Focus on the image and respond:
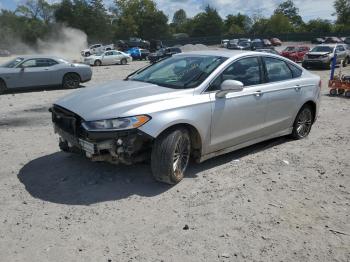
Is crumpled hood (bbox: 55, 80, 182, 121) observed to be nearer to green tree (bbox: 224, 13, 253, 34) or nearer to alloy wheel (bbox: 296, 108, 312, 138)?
alloy wheel (bbox: 296, 108, 312, 138)

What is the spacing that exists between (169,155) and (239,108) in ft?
4.62

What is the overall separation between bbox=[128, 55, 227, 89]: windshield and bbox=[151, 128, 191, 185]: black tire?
0.73 metres

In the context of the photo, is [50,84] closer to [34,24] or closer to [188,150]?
[188,150]

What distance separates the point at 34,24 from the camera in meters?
74.5

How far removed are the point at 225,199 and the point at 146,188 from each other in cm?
99

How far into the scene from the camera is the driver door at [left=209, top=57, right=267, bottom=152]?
17.9 ft

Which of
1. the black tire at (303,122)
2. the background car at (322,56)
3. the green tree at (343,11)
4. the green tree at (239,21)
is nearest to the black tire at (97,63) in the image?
the background car at (322,56)

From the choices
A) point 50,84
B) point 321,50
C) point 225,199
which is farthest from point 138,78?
point 321,50

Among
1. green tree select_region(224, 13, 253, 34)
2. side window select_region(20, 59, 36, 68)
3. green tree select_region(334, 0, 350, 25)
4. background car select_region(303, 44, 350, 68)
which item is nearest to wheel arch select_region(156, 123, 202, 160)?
side window select_region(20, 59, 36, 68)

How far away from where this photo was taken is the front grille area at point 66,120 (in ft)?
16.1

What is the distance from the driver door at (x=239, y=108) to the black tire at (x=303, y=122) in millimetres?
1171

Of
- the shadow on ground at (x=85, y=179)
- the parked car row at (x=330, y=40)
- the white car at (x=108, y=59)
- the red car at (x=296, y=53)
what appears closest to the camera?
the shadow on ground at (x=85, y=179)

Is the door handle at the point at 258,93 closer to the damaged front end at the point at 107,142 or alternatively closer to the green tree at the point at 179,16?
the damaged front end at the point at 107,142

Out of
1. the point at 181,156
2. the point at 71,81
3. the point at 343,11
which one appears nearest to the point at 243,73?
the point at 181,156
